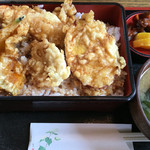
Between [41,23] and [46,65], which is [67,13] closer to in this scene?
[41,23]

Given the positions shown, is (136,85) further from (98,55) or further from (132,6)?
(132,6)

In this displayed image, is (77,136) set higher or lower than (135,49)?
lower

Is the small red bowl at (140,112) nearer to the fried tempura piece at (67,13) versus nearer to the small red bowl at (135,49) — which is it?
the small red bowl at (135,49)

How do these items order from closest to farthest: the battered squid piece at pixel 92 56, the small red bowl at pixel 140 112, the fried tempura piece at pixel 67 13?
the small red bowl at pixel 140 112, the battered squid piece at pixel 92 56, the fried tempura piece at pixel 67 13

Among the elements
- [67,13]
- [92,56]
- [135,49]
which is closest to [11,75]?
[92,56]

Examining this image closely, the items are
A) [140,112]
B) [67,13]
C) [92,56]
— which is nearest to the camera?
[140,112]

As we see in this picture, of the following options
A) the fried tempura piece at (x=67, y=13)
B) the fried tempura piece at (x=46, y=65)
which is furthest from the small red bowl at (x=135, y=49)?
the fried tempura piece at (x=46, y=65)

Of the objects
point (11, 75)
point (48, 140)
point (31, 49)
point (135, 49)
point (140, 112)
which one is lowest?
point (48, 140)
